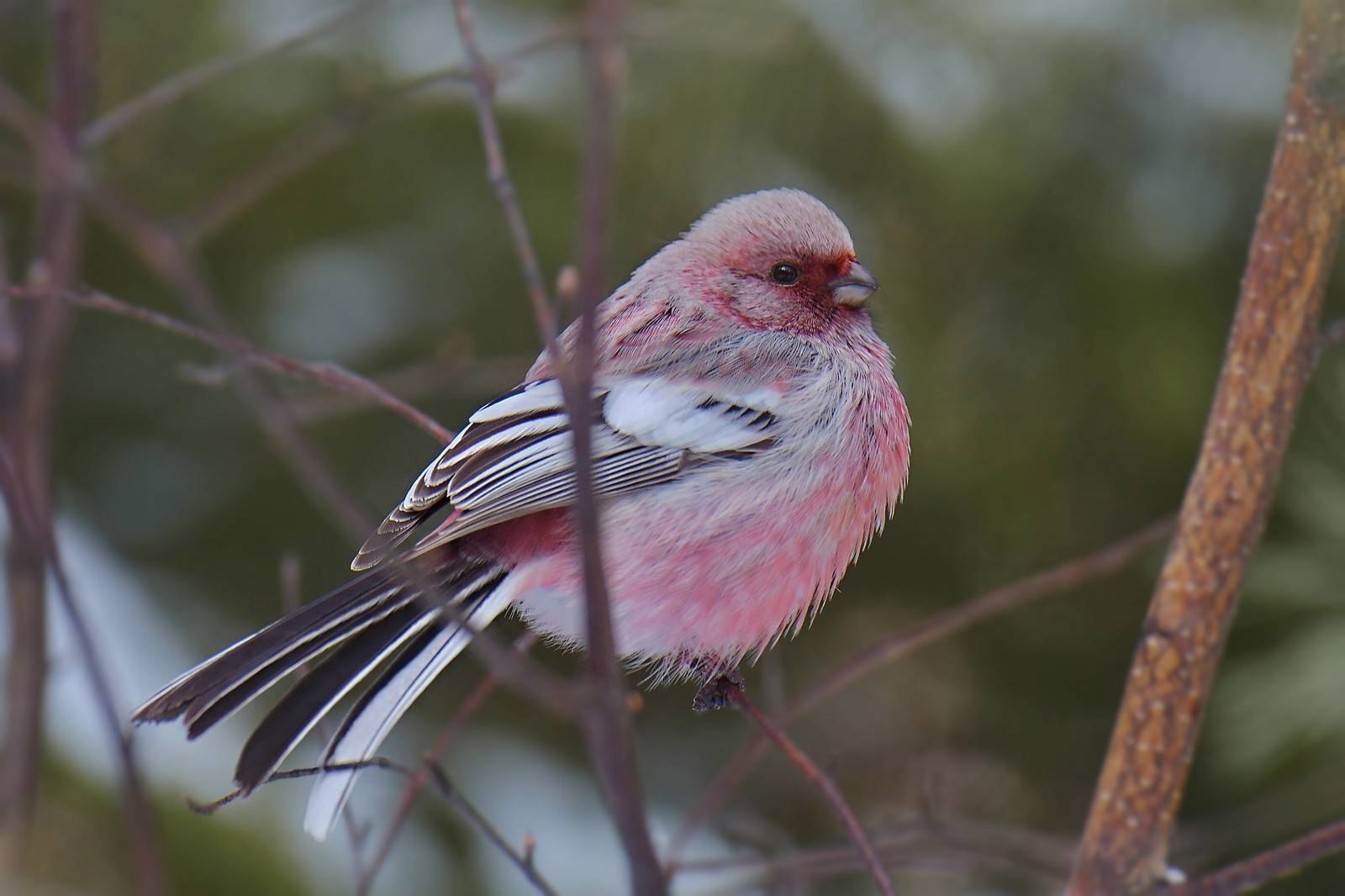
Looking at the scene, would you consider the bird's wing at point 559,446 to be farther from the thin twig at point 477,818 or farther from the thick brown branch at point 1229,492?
the thick brown branch at point 1229,492

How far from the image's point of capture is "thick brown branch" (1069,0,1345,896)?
1820mm

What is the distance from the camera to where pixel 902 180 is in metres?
3.02

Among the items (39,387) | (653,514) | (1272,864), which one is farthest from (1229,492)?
(39,387)

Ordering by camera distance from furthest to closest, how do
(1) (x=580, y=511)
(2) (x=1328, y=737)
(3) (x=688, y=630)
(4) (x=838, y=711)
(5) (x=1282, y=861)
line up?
(4) (x=838, y=711), (2) (x=1328, y=737), (3) (x=688, y=630), (5) (x=1282, y=861), (1) (x=580, y=511)

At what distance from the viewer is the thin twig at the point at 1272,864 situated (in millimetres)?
1445

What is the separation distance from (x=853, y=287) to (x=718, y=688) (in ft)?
2.42

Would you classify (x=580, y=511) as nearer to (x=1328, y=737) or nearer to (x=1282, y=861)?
(x=1282, y=861)

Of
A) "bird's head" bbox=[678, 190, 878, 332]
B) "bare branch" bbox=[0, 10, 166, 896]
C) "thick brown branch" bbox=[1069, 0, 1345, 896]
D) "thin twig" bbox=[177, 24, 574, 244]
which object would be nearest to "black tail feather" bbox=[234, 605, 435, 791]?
"bare branch" bbox=[0, 10, 166, 896]

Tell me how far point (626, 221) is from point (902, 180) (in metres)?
0.60

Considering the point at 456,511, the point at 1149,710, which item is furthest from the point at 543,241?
the point at 1149,710

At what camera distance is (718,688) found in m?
2.30

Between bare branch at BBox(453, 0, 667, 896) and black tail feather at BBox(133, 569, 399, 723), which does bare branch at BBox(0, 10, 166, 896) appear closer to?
black tail feather at BBox(133, 569, 399, 723)

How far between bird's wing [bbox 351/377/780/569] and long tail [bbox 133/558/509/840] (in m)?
0.11

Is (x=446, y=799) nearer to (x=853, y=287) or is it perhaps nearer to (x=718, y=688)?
(x=718, y=688)
